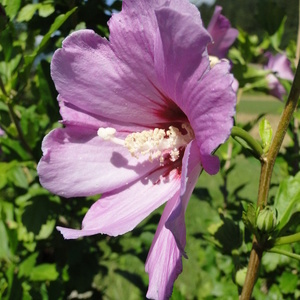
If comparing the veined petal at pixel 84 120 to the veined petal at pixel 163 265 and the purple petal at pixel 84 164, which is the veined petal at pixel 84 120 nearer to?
the purple petal at pixel 84 164

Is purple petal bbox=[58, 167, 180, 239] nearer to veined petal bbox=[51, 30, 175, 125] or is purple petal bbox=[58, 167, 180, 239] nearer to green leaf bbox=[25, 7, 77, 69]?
veined petal bbox=[51, 30, 175, 125]

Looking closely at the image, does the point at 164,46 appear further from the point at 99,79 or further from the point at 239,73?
the point at 239,73

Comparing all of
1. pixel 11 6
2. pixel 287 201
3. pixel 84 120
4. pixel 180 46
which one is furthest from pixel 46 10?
pixel 287 201

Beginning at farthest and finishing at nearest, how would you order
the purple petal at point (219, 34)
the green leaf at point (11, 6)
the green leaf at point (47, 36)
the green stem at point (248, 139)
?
the purple petal at point (219, 34), the green leaf at point (11, 6), the green leaf at point (47, 36), the green stem at point (248, 139)

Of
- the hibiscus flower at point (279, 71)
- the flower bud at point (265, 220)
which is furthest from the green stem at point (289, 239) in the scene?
the hibiscus flower at point (279, 71)

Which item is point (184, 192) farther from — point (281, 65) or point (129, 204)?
point (281, 65)

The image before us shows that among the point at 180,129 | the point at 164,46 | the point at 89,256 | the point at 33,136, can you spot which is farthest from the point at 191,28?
the point at 89,256

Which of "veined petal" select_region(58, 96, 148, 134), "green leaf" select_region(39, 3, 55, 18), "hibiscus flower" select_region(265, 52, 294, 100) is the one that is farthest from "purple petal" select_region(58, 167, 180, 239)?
"hibiscus flower" select_region(265, 52, 294, 100)
